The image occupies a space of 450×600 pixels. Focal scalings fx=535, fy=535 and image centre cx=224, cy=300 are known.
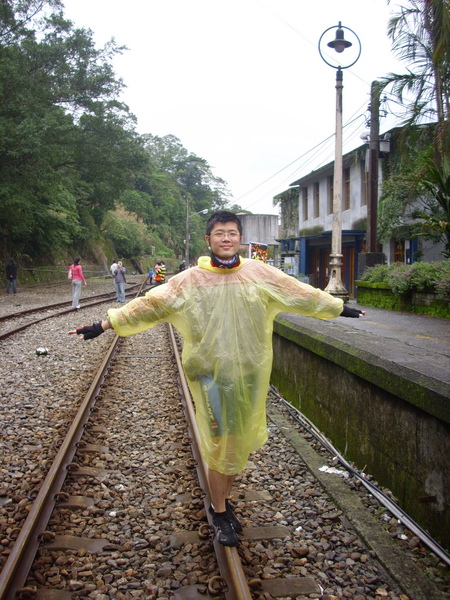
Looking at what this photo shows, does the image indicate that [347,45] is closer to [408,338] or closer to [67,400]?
[408,338]

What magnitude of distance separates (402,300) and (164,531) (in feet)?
34.0

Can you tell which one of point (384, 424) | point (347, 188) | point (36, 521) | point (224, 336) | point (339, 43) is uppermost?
point (339, 43)

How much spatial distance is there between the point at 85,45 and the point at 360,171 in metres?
15.8

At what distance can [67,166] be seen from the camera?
30641 millimetres

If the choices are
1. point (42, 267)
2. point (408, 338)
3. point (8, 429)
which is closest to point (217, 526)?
point (8, 429)

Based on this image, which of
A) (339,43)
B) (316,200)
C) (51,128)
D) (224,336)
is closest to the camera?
(224,336)

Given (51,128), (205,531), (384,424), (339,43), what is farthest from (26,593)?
(51,128)

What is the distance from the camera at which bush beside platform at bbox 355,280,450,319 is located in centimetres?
1120

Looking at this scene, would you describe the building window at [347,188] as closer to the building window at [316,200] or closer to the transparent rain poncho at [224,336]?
the building window at [316,200]

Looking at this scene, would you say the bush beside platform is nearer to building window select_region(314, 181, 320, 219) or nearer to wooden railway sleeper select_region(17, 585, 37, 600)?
wooden railway sleeper select_region(17, 585, 37, 600)

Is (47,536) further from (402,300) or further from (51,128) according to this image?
(51,128)

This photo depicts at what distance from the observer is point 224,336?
3.13 m

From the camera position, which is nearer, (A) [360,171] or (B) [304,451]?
(B) [304,451]

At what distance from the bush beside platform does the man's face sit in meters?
8.63
